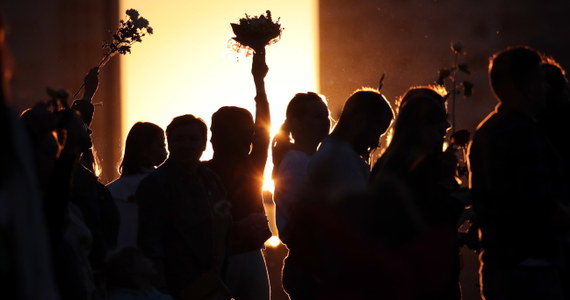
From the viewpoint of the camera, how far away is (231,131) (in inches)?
351

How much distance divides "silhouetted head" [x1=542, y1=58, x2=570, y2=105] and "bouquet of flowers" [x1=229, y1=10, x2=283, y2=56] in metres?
2.57

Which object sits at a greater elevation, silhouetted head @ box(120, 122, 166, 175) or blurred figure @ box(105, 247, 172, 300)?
silhouetted head @ box(120, 122, 166, 175)

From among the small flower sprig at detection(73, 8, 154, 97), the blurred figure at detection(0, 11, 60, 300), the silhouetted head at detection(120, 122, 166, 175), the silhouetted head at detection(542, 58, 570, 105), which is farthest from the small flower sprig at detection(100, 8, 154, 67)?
the blurred figure at detection(0, 11, 60, 300)

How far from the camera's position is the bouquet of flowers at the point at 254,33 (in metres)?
A: 9.96

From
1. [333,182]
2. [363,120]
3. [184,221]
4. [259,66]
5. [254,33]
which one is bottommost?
Answer: [184,221]

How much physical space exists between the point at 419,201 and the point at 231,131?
2.76 m

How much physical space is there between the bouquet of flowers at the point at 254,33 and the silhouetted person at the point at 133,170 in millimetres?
1183

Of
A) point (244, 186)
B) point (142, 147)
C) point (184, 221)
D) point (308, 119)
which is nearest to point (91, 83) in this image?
point (142, 147)

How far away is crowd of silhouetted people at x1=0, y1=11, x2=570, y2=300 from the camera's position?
6219 millimetres

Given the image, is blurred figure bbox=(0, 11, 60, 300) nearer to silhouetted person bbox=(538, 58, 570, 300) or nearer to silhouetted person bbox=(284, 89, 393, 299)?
silhouetted person bbox=(284, 89, 393, 299)

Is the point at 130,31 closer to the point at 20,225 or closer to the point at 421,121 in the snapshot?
the point at 421,121

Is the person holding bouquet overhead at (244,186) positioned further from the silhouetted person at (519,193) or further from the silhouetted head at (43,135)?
the silhouetted head at (43,135)

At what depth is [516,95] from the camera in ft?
22.7

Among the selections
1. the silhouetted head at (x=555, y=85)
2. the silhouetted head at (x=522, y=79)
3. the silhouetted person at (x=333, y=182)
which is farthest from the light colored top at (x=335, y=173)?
the silhouetted head at (x=555, y=85)
